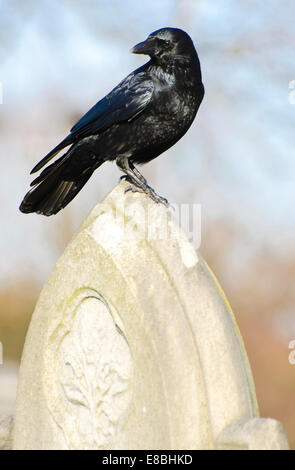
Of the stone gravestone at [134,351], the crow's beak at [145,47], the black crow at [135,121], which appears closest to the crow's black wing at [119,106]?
the black crow at [135,121]

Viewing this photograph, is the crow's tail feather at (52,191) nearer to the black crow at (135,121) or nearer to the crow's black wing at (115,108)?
the black crow at (135,121)

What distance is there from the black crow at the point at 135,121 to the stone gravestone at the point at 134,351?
1.99ft

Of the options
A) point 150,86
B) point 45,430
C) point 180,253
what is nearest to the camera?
point 180,253

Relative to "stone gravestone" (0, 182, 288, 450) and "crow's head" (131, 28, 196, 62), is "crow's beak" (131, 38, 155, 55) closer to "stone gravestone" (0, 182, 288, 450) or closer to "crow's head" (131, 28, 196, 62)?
"crow's head" (131, 28, 196, 62)

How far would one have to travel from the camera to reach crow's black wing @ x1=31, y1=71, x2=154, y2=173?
401 cm

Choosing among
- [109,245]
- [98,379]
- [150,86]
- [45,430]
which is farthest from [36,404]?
[150,86]

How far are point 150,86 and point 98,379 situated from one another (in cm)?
172

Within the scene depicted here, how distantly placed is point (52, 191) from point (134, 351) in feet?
4.62

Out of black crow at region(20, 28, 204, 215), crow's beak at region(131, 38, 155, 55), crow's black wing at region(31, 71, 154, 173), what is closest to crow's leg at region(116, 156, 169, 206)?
black crow at region(20, 28, 204, 215)

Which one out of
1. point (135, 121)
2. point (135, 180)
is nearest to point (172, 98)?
point (135, 121)

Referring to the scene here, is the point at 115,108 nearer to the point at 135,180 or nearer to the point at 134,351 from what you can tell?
the point at 135,180

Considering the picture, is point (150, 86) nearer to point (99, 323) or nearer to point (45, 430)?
point (99, 323)

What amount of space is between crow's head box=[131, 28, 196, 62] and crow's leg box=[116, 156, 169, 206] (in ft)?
2.07

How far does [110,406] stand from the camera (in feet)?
10.6
